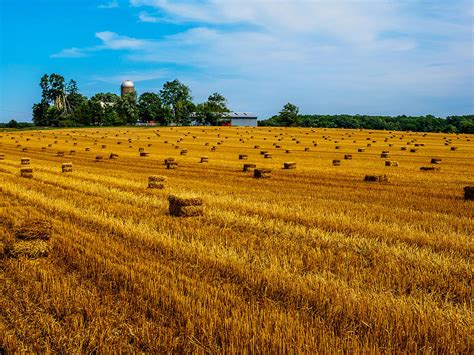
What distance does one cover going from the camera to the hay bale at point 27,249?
26.4 ft

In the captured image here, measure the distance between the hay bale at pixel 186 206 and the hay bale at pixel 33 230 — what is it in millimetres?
3531

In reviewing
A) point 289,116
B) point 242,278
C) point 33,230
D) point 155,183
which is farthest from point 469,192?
point 289,116

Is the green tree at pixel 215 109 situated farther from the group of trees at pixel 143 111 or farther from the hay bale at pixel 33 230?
the hay bale at pixel 33 230

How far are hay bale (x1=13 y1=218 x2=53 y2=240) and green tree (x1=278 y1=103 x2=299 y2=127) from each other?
4988 inches

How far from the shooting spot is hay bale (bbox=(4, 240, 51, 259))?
8.05m

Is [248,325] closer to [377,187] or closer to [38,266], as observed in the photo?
[38,266]

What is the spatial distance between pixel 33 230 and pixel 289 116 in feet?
418

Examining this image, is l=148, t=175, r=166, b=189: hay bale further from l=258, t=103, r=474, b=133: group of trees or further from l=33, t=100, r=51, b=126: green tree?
l=33, t=100, r=51, b=126: green tree

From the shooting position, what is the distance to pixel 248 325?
5.22m

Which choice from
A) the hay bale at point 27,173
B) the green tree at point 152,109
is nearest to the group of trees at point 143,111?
the green tree at point 152,109

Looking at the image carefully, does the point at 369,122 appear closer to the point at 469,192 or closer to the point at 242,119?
the point at 242,119

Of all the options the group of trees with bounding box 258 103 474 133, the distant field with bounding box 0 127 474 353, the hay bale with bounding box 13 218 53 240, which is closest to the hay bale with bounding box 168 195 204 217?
the distant field with bounding box 0 127 474 353

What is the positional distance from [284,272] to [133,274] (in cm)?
229

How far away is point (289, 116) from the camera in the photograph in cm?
13300
